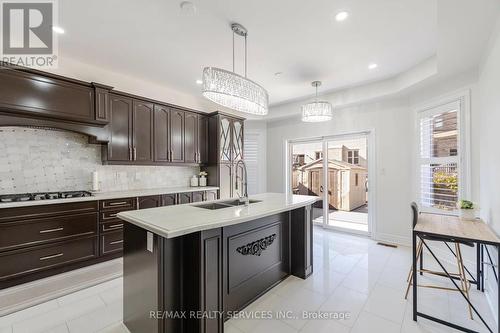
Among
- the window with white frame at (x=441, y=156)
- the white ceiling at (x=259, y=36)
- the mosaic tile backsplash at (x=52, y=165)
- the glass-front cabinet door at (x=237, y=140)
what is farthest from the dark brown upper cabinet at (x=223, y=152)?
the window with white frame at (x=441, y=156)

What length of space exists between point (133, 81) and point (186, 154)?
1.52 m

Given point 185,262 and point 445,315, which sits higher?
point 185,262

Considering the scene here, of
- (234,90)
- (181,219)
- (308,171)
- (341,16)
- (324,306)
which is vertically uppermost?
(341,16)

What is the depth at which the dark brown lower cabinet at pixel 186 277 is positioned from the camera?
4.93 ft

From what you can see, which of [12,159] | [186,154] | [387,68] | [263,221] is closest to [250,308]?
[263,221]

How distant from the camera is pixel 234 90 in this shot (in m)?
2.04

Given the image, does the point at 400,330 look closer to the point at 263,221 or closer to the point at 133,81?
the point at 263,221

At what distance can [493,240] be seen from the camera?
1.67 metres

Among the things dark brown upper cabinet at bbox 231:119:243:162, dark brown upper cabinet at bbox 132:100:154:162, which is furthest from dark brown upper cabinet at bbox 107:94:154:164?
dark brown upper cabinet at bbox 231:119:243:162

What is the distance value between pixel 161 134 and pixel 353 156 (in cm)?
386

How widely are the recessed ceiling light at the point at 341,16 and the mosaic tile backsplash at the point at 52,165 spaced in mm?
3620

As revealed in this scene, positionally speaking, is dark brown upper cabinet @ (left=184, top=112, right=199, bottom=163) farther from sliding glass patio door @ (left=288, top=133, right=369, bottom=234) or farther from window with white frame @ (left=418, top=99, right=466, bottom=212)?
window with white frame @ (left=418, top=99, right=466, bottom=212)

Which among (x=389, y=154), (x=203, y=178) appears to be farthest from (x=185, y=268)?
(x=389, y=154)

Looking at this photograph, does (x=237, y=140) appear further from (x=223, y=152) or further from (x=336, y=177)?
(x=336, y=177)
